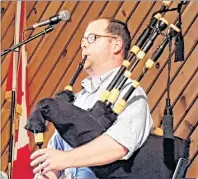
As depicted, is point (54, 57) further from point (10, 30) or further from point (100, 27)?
point (100, 27)

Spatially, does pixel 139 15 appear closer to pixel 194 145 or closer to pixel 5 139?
pixel 194 145

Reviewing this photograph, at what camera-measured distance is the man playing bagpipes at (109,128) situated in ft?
→ 6.62

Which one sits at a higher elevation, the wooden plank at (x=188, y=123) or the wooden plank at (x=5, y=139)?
the wooden plank at (x=188, y=123)

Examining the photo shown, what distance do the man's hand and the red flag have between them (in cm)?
118

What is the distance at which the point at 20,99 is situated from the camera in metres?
3.45

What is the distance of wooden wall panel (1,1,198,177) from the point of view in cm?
297

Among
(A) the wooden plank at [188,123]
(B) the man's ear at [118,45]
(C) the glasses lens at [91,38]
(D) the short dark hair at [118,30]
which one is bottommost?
(A) the wooden plank at [188,123]

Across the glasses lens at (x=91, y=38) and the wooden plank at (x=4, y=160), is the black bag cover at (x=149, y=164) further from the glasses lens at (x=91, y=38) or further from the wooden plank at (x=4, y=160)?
the wooden plank at (x=4, y=160)

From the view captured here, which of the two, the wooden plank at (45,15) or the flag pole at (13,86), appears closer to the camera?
the flag pole at (13,86)

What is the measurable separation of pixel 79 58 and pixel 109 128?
146cm

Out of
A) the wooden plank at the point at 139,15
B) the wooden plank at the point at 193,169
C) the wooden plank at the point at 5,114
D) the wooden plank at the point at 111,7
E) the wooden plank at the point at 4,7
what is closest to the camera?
the wooden plank at the point at 193,169

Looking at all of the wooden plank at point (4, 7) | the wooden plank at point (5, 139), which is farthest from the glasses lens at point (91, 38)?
the wooden plank at point (4, 7)

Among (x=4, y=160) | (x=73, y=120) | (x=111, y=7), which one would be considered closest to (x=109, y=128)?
(x=73, y=120)

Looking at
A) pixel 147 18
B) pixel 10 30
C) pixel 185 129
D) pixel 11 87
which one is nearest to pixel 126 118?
pixel 185 129
